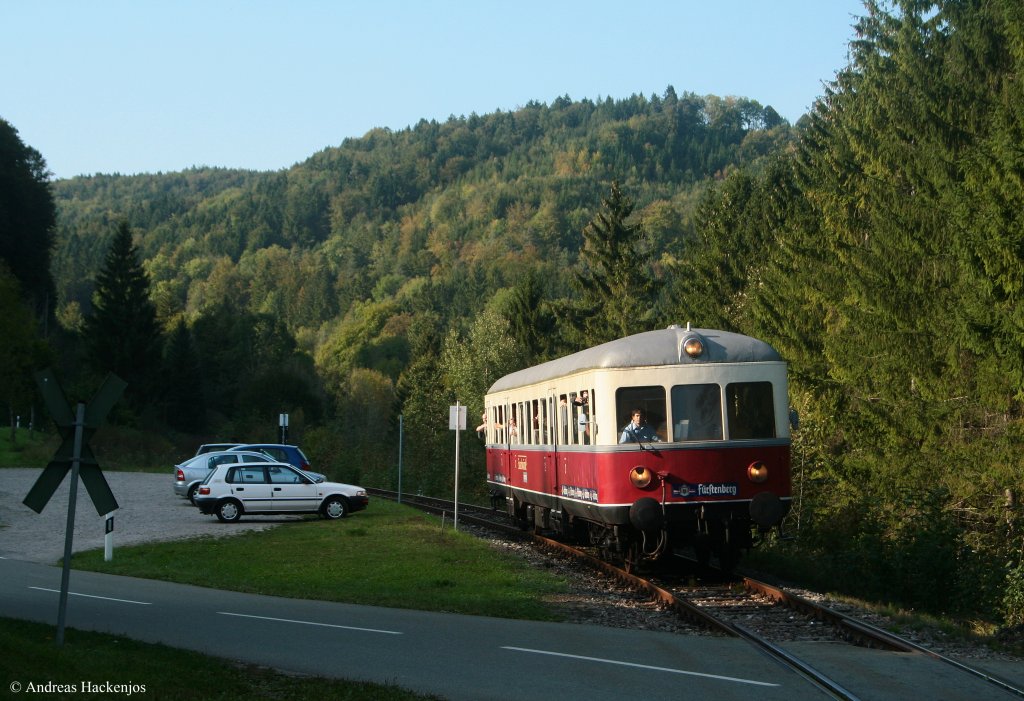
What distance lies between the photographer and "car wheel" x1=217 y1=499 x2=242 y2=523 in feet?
95.3

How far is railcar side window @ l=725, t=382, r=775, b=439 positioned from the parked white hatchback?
50.2 feet

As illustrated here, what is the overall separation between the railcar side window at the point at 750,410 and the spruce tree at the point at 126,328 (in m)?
67.1

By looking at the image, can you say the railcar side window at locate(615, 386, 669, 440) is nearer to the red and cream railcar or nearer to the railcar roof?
the red and cream railcar

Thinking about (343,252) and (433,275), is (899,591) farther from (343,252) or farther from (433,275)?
(343,252)

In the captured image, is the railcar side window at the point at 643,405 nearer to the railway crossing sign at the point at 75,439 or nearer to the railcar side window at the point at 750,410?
the railcar side window at the point at 750,410

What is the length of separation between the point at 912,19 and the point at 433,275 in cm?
12357

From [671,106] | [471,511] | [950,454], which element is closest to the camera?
[950,454]

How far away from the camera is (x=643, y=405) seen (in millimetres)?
16797

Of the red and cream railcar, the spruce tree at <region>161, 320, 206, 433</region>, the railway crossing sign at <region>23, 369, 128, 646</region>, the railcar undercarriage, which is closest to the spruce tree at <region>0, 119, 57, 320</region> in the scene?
the spruce tree at <region>161, 320, 206, 433</region>

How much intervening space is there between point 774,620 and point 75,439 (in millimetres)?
7957

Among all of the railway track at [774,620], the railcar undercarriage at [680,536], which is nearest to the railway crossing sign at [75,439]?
the railway track at [774,620]

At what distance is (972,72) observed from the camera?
101ft

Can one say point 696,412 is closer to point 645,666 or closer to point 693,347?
point 693,347

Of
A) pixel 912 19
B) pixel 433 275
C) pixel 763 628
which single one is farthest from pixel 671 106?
pixel 763 628
